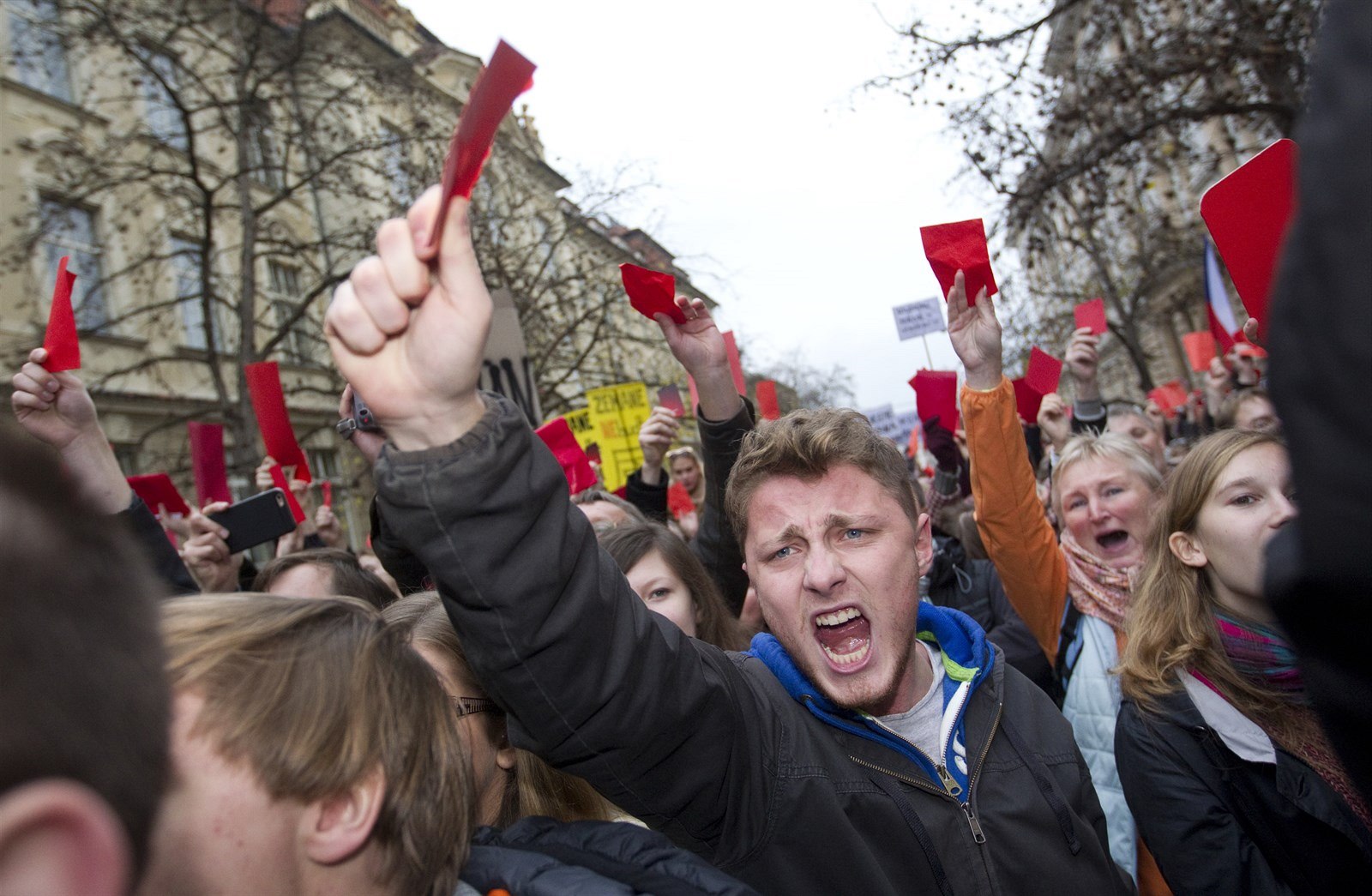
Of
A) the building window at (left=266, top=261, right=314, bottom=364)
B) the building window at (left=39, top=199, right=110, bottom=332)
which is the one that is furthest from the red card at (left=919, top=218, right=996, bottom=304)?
the building window at (left=266, top=261, right=314, bottom=364)

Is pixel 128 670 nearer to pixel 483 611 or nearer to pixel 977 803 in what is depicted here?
pixel 483 611

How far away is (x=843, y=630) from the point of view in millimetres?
2006

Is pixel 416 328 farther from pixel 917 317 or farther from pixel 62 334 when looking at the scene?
pixel 917 317

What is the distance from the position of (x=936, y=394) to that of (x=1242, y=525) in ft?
7.13

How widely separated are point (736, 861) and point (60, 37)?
10.6m

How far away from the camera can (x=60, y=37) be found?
8.88 meters

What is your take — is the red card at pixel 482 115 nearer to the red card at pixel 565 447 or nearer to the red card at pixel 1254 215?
the red card at pixel 1254 215

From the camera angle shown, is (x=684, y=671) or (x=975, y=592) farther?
(x=975, y=592)

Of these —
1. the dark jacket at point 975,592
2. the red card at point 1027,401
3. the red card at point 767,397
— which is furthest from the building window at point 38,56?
the dark jacket at point 975,592

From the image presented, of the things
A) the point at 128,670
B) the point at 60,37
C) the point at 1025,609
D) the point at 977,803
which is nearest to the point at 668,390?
the point at 1025,609

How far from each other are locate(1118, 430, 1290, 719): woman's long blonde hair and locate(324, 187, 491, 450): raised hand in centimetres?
188

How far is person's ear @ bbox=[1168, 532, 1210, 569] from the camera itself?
2.41 m

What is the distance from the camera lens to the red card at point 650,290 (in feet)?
7.89

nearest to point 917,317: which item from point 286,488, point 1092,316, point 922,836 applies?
point 1092,316
